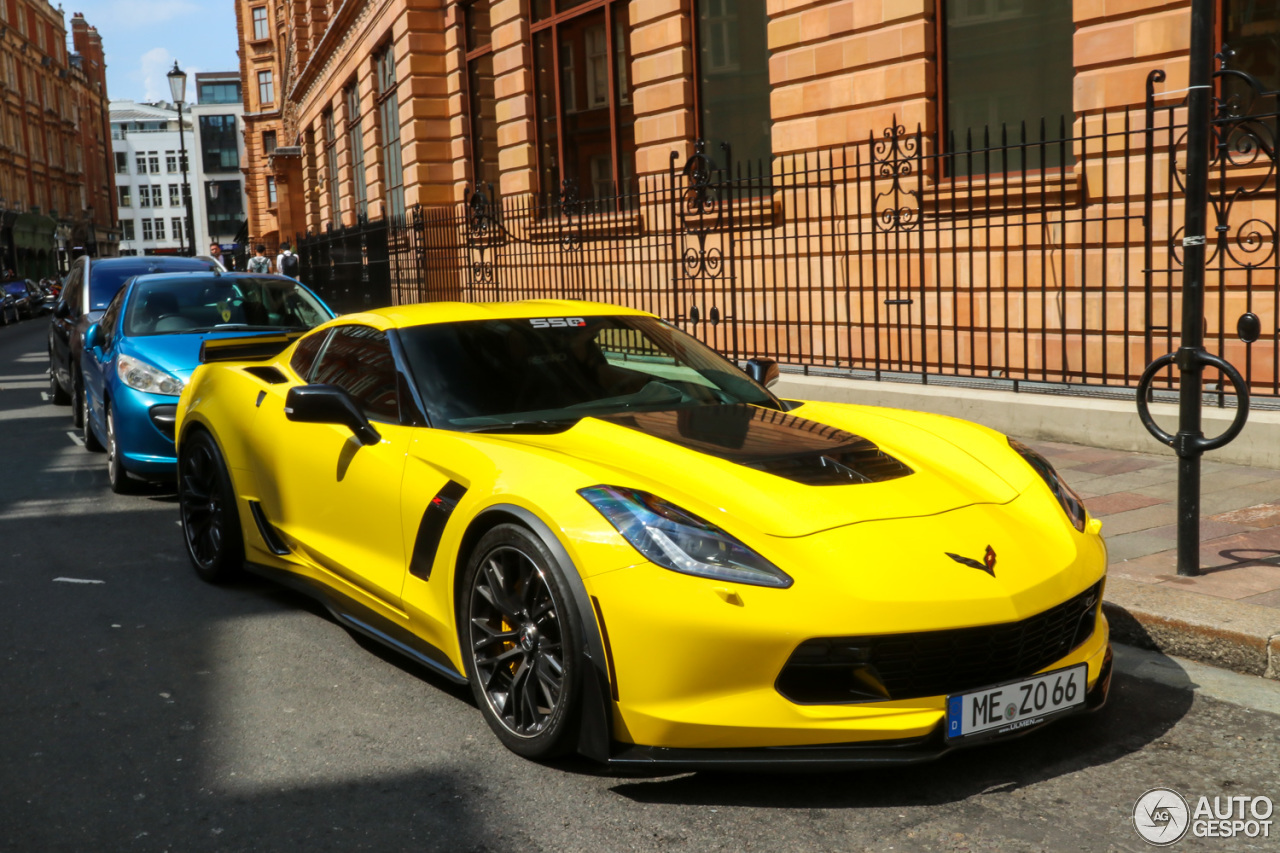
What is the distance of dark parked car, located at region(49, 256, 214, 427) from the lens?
11.7 metres

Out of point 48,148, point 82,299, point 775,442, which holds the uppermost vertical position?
point 48,148

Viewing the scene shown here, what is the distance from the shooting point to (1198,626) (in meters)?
4.36

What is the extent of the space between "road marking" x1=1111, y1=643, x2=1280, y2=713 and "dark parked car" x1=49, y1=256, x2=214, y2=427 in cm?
942

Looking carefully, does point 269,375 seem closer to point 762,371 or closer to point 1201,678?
point 762,371

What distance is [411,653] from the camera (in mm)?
4223

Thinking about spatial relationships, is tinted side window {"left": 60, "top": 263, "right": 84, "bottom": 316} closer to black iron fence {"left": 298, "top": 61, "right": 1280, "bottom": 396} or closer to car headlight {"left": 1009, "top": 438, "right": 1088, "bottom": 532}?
black iron fence {"left": 298, "top": 61, "right": 1280, "bottom": 396}

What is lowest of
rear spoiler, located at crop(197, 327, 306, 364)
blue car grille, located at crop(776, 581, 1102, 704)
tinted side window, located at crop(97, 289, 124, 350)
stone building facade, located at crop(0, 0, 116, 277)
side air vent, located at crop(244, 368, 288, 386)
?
blue car grille, located at crop(776, 581, 1102, 704)

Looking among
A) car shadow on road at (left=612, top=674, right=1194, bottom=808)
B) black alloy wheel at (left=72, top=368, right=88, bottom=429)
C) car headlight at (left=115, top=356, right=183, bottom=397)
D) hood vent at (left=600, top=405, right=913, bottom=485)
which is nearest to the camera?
car shadow on road at (left=612, top=674, right=1194, bottom=808)

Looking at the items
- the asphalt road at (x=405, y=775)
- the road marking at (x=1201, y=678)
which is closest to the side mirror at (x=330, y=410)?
the asphalt road at (x=405, y=775)

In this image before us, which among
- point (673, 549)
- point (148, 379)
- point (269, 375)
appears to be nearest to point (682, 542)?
point (673, 549)

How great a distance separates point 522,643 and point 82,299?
404 inches

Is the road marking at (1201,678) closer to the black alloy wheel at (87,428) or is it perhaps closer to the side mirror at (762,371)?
the side mirror at (762,371)

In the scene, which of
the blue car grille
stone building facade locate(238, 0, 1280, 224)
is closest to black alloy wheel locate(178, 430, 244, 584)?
the blue car grille

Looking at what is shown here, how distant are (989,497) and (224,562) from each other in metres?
3.66
